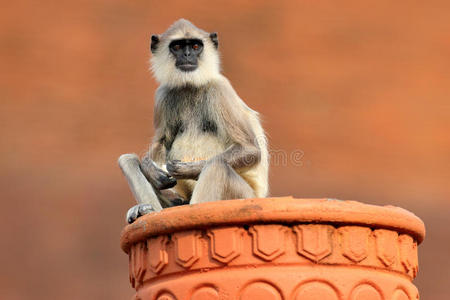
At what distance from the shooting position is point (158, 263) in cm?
219

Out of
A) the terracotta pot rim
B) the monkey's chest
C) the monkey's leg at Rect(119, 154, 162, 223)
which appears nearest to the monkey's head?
the monkey's chest

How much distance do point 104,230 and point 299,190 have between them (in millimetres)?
1429

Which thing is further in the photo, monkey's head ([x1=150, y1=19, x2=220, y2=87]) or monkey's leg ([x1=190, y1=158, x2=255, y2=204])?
monkey's head ([x1=150, y1=19, x2=220, y2=87])

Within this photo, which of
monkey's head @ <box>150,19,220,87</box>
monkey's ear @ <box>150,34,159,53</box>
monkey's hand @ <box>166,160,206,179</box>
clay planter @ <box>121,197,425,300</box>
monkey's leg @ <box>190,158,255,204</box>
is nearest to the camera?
clay planter @ <box>121,197,425,300</box>

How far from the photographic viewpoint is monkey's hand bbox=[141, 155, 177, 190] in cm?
303

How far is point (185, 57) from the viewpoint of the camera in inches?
133

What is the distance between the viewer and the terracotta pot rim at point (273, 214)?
2068mm

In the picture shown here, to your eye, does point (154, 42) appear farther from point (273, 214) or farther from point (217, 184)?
point (273, 214)

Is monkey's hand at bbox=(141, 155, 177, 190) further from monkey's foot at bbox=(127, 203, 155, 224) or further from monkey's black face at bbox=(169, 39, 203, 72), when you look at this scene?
monkey's black face at bbox=(169, 39, 203, 72)

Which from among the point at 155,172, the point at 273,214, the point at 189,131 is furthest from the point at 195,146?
the point at 273,214

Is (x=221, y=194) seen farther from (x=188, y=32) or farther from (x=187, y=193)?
(x=188, y=32)

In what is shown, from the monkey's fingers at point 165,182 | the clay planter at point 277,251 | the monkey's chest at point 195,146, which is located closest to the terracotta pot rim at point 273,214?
the clay planter at point 277,251

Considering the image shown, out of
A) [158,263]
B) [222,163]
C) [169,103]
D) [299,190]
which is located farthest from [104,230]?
[158,263]

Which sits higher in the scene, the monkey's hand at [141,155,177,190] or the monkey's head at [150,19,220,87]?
the monkey's head at [150,19,220,87]
